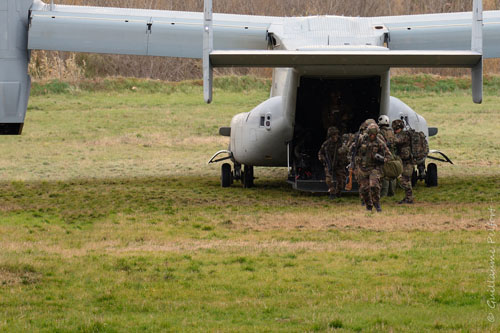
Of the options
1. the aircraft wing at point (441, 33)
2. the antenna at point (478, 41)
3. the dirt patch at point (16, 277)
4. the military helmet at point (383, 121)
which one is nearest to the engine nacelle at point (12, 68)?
the military helmet at point (383, 121)

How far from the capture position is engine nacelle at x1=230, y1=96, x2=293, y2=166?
1795 centimetres

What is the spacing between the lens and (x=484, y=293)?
9.07 m

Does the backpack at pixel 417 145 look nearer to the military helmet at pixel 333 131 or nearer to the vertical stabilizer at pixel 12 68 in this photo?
the military helmet at pixel 333 131

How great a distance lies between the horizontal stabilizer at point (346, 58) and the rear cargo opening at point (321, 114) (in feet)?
6.32

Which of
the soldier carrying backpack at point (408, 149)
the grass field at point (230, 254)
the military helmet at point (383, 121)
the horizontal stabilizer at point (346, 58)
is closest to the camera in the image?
the grass field at point (230, 254)

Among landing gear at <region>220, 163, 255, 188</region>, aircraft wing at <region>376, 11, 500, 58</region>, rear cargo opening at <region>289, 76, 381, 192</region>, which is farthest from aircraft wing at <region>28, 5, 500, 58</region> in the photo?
landing gear at <region>220, 163, 255, 188</region>

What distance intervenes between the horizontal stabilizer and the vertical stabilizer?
4.98m

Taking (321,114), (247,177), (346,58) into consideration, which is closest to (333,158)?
(321,114)

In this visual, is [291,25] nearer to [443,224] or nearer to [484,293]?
[443,224]

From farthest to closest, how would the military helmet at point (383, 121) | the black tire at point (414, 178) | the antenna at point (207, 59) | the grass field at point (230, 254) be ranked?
the black tire at point (414, 178), the military helmet at point (383, 121), the antenna at point (207, 59), the grass field at point (230, 254)

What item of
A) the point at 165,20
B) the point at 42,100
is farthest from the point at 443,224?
the point at 42,100

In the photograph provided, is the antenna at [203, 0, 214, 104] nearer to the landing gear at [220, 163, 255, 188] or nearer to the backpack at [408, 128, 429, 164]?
the backpack at [408, 128, 429, 164]

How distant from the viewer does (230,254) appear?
460 inches

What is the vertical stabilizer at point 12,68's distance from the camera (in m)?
17.6
